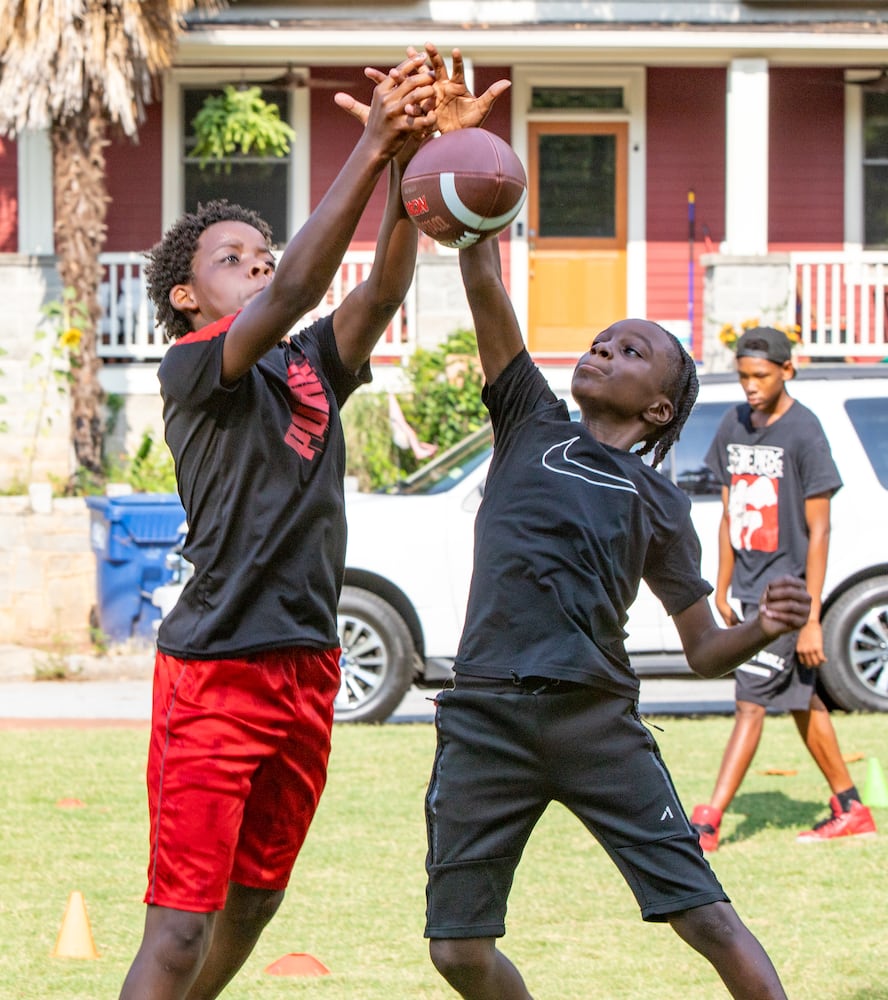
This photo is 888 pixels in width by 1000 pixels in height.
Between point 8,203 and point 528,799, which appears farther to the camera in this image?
point 8,203

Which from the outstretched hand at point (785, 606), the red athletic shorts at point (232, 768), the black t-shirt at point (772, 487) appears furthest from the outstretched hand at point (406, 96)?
the black t-shirt at point (772, 487)

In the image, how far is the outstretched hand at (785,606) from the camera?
3520 millimetres

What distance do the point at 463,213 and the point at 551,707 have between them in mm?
1094

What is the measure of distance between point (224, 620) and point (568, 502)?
826 mm

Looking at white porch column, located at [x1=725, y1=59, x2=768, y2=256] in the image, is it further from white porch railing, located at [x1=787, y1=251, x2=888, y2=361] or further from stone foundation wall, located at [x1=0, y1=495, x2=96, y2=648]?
stone foundation wall, located at [x1=0, y1=495, x2=96, y2=648]

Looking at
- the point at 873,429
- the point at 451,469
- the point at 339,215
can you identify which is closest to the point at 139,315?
the point at 451,469

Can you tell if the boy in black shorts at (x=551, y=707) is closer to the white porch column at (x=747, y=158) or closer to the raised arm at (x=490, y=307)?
the raised arm at (x=490, y=307)

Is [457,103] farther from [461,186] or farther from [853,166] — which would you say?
[853,166]

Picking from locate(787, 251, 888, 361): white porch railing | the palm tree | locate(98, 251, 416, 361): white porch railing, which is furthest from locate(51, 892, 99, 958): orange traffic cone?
locate(787, 251, 888, 361): white porch railing

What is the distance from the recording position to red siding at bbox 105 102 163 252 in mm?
18219

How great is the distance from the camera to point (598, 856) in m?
6.43

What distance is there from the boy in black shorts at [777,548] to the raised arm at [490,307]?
2998 millimetres

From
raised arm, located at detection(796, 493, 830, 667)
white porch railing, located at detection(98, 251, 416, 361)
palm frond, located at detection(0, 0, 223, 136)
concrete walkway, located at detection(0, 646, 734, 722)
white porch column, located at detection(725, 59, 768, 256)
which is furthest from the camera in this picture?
white porch column, located at detection(725, 59, 768, 256)

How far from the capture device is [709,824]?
6.43 metres
